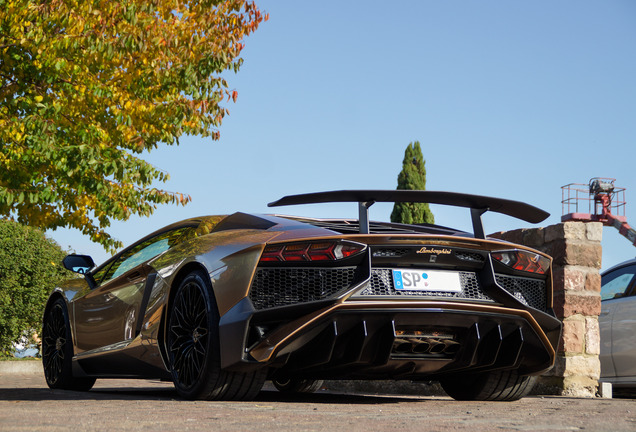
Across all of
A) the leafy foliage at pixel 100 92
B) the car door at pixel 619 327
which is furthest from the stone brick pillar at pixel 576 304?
the leafy foliage at pixel 100 92

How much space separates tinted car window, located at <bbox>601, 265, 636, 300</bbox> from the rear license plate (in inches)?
159

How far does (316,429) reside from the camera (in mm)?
3273

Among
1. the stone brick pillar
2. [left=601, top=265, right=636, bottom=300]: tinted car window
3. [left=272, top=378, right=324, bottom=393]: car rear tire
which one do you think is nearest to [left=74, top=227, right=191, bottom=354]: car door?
[left=272, top=378, right=324, bottom=393]: car rear tire

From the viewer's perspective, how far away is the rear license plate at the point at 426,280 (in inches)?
184

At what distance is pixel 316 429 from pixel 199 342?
1.78m

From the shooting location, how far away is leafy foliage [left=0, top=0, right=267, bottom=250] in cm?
1088

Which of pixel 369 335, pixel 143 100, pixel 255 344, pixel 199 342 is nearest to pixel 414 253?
pixel 369 335

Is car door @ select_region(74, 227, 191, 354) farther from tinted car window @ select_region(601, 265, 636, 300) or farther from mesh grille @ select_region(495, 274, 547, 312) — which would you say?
tinted car window @ select_region(601, 265, 636, 300)

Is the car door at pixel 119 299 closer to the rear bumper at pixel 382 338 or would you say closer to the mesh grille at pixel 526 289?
the rear bumper at pixel 382 338

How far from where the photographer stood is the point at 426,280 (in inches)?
186

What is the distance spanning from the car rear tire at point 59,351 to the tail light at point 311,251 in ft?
9.50

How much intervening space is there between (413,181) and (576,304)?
34.7 m

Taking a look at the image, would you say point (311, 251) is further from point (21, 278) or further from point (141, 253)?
point (21, 278)

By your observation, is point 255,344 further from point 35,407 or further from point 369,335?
point 35,407
